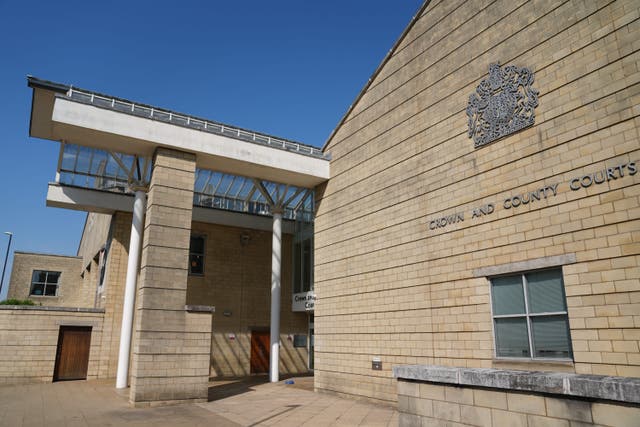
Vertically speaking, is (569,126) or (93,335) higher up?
(569,126)

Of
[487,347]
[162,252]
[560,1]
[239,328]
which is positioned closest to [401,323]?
[487,347]

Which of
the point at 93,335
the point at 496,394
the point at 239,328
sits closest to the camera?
the point at 496,394

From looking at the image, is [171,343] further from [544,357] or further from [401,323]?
[544,357]

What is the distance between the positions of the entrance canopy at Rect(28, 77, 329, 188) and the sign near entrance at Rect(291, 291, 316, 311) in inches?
182

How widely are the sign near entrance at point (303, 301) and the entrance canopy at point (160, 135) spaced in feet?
15.2

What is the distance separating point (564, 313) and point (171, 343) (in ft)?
29.9

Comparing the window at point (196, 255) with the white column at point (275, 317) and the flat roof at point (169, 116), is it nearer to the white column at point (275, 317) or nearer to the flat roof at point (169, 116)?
the white column at point (275, 317)

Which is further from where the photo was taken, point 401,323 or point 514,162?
point 401,323

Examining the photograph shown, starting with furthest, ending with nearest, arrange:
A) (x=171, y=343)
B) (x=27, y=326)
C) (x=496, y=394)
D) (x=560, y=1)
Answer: (x=27, y=326), (x=171, y=343), (x=560, y=1), (x=496, y=394)

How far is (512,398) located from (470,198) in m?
5.48

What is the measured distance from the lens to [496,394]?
475 centimetres

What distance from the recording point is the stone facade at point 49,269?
31047 millimetres

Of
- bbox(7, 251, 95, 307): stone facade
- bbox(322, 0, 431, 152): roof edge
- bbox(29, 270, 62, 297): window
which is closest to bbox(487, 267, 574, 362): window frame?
bbox(322, 0, 431, 152): roof edge

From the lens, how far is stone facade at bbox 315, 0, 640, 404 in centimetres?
700
